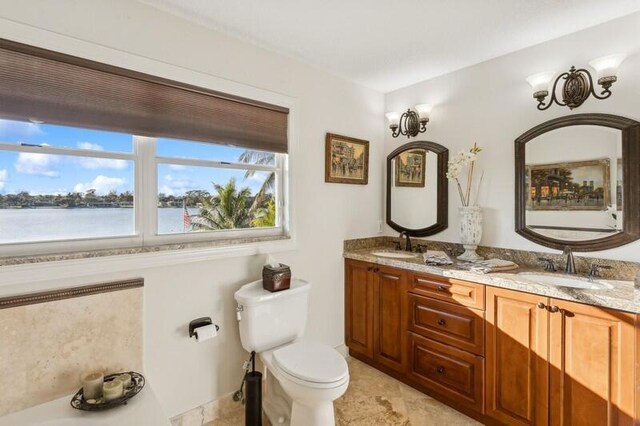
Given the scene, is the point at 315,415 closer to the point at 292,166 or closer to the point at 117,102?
the point at 292,166

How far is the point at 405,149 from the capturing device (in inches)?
112

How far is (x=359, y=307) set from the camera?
8.63 feet

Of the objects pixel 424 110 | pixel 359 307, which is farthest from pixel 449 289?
pixel 424 110

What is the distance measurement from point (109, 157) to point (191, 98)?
569 millimetres

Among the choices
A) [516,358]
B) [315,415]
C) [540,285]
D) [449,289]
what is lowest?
[315,415]

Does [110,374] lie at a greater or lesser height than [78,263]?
lesser

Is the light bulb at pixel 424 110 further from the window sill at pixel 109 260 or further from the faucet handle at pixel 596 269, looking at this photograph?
the window sill at pixel 109 260

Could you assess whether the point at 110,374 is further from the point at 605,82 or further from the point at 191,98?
the point at 605,82

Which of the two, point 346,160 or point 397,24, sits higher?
point 397,24

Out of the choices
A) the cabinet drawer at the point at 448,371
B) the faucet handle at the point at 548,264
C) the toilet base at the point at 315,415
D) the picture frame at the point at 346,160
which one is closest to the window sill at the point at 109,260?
the picture frame at the point at 346,160

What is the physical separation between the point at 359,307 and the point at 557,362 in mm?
1368

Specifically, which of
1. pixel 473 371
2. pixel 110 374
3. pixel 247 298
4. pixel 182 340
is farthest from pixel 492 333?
pixel 110 374

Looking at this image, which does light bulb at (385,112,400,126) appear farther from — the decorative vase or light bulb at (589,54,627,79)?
light bulb at (589,54,627,79)

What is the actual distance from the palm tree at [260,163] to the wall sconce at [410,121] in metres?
1.24
